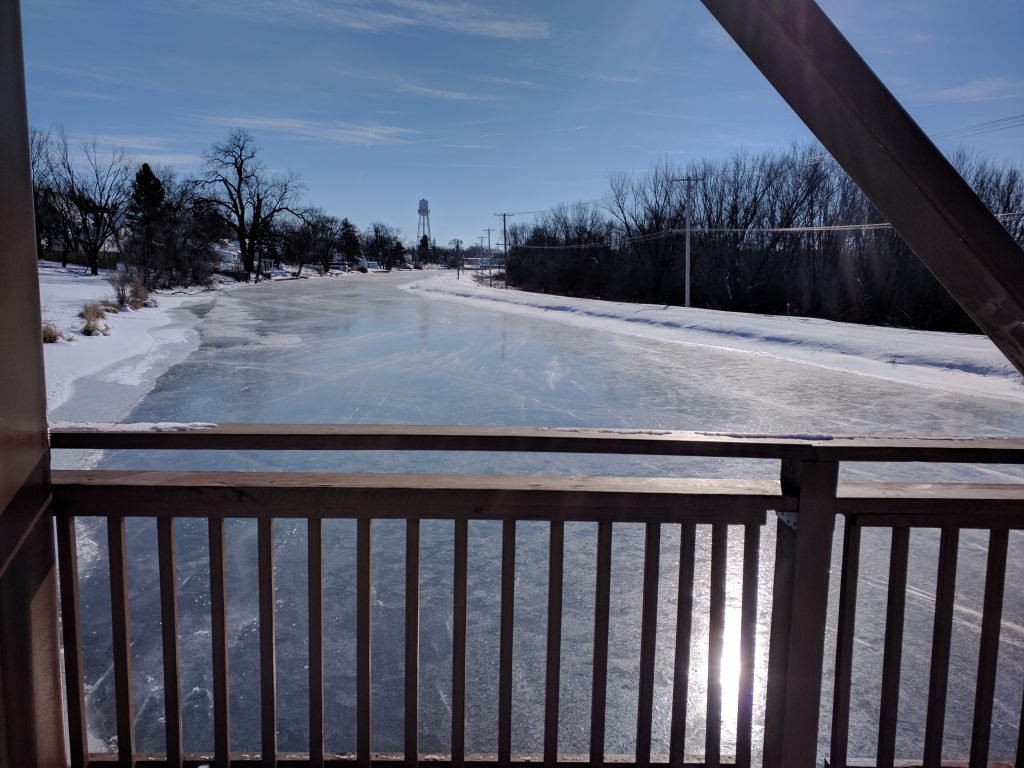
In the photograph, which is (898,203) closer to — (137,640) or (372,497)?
(372,497)

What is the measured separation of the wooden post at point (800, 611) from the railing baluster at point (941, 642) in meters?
0.35

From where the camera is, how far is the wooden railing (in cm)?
191

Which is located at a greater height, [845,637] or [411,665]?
[845,637]

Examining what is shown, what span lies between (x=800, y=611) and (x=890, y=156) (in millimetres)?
1123

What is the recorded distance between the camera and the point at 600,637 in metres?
2.04

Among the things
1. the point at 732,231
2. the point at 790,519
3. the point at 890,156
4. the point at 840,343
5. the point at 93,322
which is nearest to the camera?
the point at 890,156

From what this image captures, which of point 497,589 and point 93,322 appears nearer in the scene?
point 497,589

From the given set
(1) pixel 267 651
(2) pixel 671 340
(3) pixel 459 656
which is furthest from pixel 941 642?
(2) pixel 671 340

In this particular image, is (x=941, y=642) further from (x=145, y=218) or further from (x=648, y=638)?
(x=145, y=218)

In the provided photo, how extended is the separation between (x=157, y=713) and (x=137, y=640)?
0.80 meters

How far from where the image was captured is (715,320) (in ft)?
78.2

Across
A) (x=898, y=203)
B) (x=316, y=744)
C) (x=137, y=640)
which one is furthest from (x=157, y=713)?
(x=898, y=203)

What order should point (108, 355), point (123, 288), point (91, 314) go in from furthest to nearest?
point (123, 288) → point (91, 314) → point (108, 355)

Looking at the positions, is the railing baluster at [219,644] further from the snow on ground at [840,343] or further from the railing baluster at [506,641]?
the snow on ground at [840,343]
